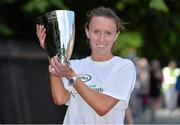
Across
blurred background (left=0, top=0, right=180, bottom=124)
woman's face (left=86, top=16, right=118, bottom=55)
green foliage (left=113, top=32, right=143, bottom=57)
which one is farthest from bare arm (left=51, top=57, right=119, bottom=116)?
green foliage (left=113, top=32, right=143, bottom=57)

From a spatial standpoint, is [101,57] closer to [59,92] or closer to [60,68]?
[59,92]

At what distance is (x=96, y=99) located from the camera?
358 centimetres

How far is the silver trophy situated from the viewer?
144 inches

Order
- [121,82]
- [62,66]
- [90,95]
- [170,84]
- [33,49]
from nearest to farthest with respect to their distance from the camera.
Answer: [62,66], [90,95], [121,82], [33,49], [170,84]

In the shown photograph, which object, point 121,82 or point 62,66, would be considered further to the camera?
point 121,82

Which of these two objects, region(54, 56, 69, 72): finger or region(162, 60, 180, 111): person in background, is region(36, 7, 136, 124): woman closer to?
region(54, 56, 69, 72): finger

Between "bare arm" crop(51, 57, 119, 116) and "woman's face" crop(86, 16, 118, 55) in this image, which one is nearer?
"bare arm" crop(51, 57, 119, 116)

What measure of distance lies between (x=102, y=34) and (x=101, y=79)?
267mm

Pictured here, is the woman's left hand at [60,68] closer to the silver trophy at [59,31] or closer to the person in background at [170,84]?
the silver trophy at [59,31]

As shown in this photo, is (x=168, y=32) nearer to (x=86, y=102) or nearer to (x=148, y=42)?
(x=148, y=42)

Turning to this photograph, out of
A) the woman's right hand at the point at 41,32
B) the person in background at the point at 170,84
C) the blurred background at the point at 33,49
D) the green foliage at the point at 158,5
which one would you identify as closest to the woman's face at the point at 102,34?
the woman's right hand at the point at 41,32

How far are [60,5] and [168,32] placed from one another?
2.95 meters

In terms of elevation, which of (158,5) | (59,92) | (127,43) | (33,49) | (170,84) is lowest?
(170,84)

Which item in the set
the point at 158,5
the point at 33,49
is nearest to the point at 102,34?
the point at 158,5
